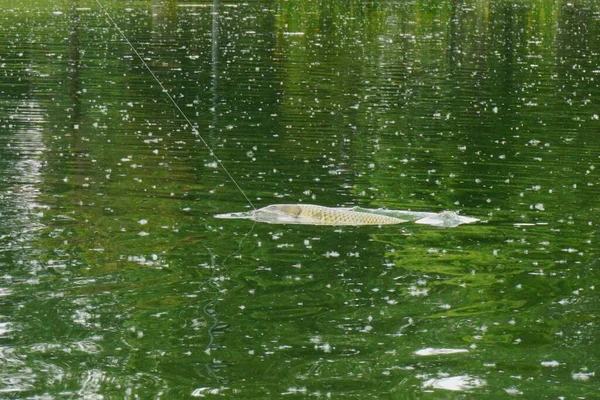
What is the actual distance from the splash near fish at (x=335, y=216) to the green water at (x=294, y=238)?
269 mm

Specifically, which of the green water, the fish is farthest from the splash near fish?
the green water

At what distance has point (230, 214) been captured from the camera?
13.7m

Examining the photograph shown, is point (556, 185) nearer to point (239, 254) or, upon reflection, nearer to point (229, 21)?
point (239, 254)

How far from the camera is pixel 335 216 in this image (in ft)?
44.0

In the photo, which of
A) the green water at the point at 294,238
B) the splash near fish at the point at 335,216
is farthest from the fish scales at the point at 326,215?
the green water at the point at 294,238

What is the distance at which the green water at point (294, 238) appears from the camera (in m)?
8.73

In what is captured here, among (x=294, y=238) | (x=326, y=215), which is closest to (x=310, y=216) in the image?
(x=326, y=215)

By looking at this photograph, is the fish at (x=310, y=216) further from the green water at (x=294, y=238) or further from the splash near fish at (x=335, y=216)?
the green water at (x=294, y=238)

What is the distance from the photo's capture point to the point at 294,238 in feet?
41.2

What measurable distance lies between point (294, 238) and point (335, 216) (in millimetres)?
973

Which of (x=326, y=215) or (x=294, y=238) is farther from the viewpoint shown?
(x=326, y=215)

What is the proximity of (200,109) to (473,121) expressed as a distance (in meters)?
4.95

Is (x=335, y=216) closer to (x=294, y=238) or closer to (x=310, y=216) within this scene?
(x=310, y=216)

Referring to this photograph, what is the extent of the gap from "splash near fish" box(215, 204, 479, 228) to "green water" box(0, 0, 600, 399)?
10.6 inches
